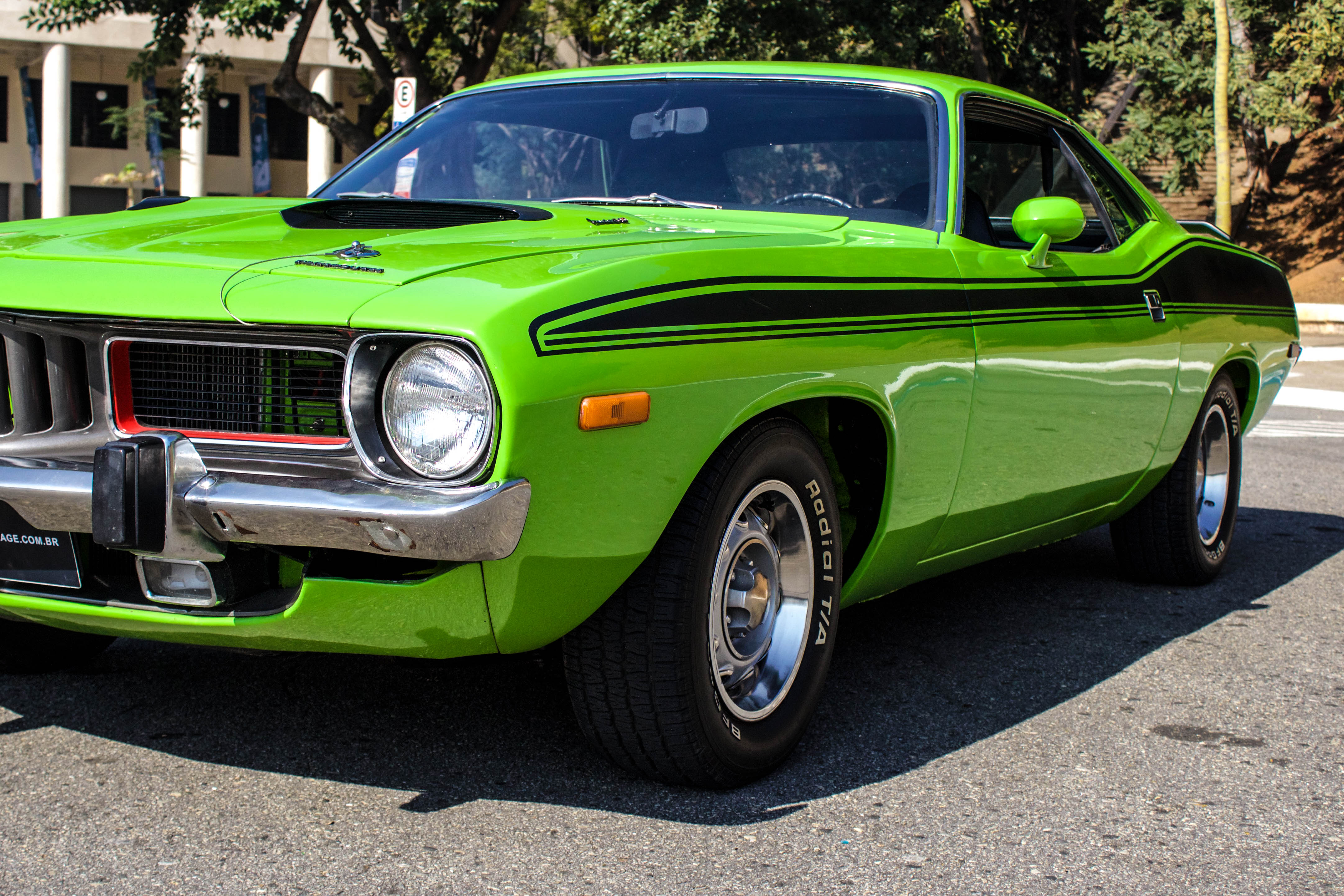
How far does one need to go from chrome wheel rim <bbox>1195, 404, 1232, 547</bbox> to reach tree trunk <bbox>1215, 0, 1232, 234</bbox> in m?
12.8

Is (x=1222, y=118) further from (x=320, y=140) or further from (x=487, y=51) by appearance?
(x=320, y=140)

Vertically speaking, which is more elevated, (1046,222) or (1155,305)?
(1046,222)

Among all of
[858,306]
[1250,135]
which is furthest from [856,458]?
[1250,135]

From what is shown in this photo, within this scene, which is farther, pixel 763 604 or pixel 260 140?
pixel 260 140

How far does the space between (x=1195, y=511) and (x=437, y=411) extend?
3343 mm

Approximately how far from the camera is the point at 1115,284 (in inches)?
162

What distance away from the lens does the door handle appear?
427 centimetres

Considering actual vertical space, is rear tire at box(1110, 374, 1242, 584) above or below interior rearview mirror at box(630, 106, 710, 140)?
below

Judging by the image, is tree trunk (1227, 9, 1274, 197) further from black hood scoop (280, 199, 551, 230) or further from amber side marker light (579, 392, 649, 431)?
amber side marker light (579, 392, 649, 431)

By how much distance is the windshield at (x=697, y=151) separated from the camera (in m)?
3.70

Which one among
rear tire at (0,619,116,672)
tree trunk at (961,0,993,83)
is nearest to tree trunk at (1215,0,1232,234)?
tree trunk at (961,0,993,83)

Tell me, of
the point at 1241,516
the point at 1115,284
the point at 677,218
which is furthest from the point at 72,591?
the point at 1241,516

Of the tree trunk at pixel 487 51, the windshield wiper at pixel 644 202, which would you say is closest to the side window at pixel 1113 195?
the windshield wiper at pixel 644 202

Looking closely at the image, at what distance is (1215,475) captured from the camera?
5.18 metres
